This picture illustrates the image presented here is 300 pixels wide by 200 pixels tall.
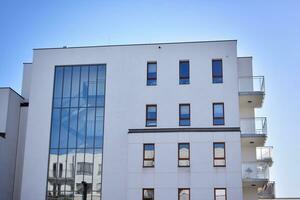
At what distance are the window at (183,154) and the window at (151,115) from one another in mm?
2364

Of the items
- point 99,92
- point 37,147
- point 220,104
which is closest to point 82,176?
point 37,147

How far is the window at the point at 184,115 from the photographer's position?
98.8 ft

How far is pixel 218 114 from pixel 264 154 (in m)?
4.10

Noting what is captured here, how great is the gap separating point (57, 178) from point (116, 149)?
4283 millimetres

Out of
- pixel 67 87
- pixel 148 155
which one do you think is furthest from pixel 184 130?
pixel 67 87

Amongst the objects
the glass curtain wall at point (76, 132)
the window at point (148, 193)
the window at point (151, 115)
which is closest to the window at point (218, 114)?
the window at point (151, 115)

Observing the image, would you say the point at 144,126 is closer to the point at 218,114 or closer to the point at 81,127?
the point at 81,127

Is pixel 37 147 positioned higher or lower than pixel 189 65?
lower

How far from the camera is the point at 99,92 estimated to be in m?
31.7

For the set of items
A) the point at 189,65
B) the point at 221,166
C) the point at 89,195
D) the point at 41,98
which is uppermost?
the point at 189,65

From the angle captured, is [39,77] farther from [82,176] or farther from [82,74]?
[82,176]

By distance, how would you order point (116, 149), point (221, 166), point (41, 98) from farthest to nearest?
1. point (41, 98)
2. point (116, 149)
3. point (221, 166)

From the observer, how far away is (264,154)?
3075cm

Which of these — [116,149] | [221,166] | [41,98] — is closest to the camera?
[221,166]
